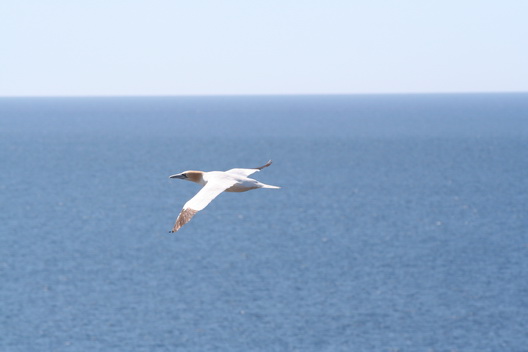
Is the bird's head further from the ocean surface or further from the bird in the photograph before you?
the ocean surface

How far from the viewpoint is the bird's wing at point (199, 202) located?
9.52m

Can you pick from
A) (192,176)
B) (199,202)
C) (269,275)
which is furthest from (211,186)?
(269,275)

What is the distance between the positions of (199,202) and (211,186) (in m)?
0.86

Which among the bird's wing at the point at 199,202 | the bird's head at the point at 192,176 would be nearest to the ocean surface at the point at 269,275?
the bird's head at the point at 192,176

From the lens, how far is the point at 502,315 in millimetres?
89750

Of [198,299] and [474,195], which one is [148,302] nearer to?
[198,299]

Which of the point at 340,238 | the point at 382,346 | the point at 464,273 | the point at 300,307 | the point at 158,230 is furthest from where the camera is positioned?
the point at 158,230

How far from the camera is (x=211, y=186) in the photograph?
1048 centimetres

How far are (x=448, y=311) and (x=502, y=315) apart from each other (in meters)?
6.87

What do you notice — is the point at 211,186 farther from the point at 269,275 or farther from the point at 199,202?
the point at 269,275

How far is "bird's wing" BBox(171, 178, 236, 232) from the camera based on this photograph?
9516 millimetres

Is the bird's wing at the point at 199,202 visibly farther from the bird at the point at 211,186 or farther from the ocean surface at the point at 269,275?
the ocean surface at the point at 269,275

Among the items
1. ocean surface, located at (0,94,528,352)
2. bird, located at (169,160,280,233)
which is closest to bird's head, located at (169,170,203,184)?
bird, located at (169,160,280,233)

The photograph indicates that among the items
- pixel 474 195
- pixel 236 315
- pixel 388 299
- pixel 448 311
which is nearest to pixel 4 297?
pixel 236 315
